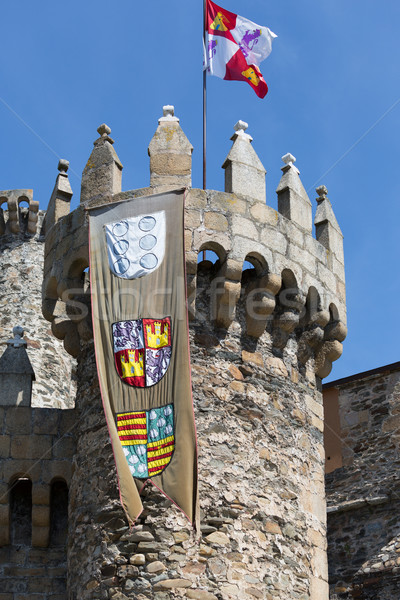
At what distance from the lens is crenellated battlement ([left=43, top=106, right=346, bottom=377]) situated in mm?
10094

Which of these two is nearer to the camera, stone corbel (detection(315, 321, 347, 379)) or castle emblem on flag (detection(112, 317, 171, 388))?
castle emblem on flag (detection(112, 317, 171, 388))

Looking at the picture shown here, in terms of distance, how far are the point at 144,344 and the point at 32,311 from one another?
8375 millimetres

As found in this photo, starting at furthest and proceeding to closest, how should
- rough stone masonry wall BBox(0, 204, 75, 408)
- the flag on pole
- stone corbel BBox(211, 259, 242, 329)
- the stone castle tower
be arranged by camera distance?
rough stone masonry wall BBox(0, 204, 75, 408) → the flag on pole → stone corbel BBox(211, 259, 242, 329) → the stone castle tower

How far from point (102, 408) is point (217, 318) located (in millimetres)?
1289

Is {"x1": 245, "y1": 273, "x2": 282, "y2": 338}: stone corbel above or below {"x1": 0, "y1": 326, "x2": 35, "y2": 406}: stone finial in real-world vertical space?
above

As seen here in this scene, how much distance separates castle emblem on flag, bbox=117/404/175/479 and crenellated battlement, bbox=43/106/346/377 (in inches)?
44.5

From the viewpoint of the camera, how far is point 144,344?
375 inches

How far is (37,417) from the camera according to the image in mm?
11203

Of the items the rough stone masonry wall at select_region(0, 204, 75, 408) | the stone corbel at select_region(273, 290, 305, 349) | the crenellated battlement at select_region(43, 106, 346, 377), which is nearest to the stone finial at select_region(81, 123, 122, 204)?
the crenellated battlement at select_region(43, 106, 346, 377)

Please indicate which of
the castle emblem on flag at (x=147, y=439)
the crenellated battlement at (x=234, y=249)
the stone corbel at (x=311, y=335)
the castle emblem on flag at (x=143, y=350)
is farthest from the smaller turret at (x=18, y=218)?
the castle emblem on flag at (x=147, y=439)

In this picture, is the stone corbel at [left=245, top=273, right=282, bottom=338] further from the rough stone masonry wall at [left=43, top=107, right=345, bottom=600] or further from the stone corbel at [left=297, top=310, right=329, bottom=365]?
the stone corbel at [left=297, top=310, right=329, bottom=365]

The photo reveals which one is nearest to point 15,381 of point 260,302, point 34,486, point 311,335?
point 34,486

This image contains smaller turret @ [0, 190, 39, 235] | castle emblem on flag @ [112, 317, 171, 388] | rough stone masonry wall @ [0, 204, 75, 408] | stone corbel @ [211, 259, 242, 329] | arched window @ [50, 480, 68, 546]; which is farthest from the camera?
smaller turret @ [0, 190, 39, 235]

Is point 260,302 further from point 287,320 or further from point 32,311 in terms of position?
point 32,311
